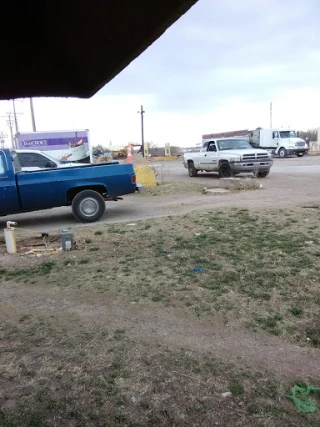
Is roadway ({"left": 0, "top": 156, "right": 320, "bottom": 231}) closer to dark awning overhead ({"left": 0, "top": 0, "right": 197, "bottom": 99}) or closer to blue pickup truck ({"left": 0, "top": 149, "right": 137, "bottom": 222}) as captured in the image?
blue pickup truck ({"left": 0, "top": 149, "right": 137, "bottom": 222})

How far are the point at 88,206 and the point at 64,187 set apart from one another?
29.7 inches

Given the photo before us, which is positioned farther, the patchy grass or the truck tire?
the truck tire

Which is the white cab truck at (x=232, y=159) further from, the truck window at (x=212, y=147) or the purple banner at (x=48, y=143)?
the purple banner at (x=48, y=143)

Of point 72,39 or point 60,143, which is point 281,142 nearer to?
point 60,143

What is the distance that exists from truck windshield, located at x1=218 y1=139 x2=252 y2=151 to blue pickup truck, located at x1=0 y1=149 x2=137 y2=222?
901 centimetres

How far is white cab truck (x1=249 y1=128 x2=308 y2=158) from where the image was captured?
108 ft

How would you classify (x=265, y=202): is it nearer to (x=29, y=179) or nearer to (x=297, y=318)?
(x=29, y=179)

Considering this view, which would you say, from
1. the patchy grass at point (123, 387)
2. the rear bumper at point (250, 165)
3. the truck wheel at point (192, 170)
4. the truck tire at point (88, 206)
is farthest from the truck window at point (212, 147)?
the patchy grass at point (123, 387)

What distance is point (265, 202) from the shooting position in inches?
402

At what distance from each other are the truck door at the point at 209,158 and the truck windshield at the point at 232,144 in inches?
13.5

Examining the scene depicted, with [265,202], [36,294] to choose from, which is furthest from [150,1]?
[265,202]

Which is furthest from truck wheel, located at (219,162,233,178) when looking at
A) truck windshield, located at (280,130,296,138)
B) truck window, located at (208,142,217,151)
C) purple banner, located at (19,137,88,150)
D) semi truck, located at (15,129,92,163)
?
truck windshield, located at (280,130,296,138)

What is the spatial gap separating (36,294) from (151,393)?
2426mm

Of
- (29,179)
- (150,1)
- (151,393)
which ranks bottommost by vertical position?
(151,393)
